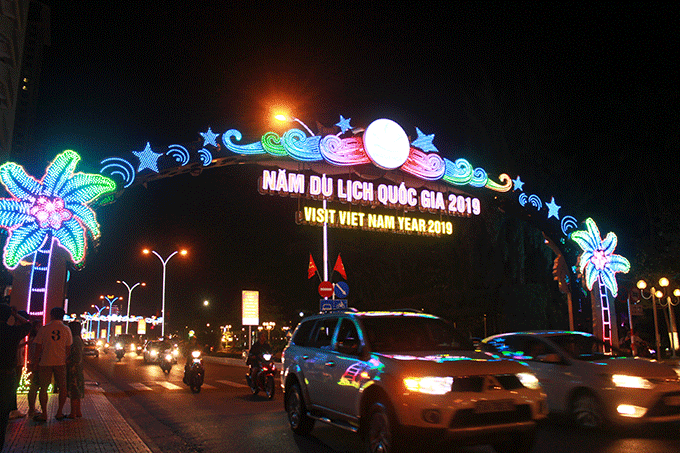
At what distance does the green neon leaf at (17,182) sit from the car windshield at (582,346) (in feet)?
41.6

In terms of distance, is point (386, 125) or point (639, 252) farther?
point (639, 252)

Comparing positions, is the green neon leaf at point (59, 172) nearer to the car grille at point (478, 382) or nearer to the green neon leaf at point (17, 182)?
the green neon leaf at point (17, 182)

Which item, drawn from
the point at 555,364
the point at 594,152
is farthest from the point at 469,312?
the point at 555,364

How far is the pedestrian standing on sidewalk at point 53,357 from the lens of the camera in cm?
951

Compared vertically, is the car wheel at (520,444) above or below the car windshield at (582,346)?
below

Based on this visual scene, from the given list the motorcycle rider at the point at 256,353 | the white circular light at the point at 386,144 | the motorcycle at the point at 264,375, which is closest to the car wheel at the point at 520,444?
the motorcycle at the point at 264,375

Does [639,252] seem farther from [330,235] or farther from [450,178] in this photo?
[330,235]

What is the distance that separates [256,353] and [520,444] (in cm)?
931

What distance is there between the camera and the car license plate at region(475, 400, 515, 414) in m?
5.84

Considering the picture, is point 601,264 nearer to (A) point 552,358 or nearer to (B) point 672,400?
(A) point 552,358

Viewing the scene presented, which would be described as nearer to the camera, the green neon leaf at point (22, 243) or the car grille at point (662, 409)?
the car grille at point (662, 409)

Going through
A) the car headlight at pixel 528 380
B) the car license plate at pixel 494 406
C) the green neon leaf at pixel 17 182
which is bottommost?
the car license plate at pixel 494 406

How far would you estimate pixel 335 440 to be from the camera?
7992 millimetres

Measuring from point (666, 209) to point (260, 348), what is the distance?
65.4ft
